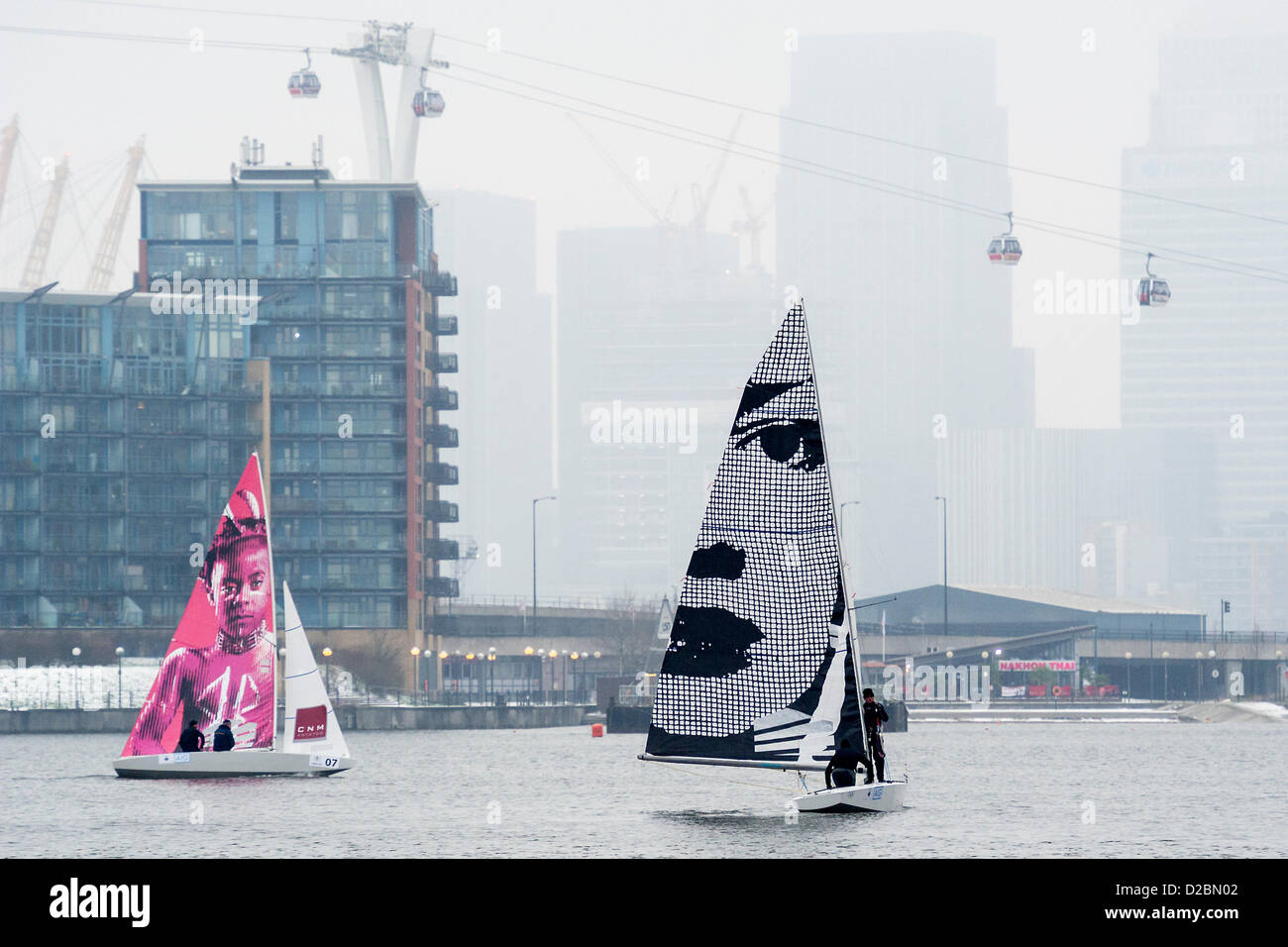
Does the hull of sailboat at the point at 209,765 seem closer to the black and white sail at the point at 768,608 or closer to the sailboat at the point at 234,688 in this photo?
the sailboat at the point at 234,688

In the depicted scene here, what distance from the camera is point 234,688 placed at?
74625 mm

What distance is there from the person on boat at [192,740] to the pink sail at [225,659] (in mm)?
181

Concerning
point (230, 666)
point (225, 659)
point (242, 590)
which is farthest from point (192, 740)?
point (242, 590)

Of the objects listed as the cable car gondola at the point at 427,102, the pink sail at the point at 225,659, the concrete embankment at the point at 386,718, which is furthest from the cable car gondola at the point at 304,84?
the pink sail at the point at 225,659

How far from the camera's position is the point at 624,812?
6438cm

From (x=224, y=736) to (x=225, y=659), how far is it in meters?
2.63

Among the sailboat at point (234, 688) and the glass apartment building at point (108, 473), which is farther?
the glass apartment building at point (108, 473)

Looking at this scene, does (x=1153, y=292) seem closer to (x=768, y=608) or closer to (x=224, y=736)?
(x=224, y=736)

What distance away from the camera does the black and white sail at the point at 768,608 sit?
170 feet

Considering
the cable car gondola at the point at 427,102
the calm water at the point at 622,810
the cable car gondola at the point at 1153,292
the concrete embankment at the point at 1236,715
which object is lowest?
the concrete embankment at the point at 1236,715

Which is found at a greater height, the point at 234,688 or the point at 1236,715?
the point at 234,688

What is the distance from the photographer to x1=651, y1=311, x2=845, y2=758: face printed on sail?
52.0m

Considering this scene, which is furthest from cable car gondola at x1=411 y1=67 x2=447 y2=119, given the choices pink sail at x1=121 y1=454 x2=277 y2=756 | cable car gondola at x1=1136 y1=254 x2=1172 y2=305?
pink sail at x1=121 y1=454 x2=277 y2=756
